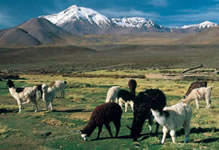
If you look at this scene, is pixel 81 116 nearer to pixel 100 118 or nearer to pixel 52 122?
pixel 52 122

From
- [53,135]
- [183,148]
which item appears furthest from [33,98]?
[183,148]

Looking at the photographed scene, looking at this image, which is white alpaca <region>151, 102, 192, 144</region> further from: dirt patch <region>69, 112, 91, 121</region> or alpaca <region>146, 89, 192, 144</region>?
dirt patch <region>69, 112, 91, 121</region>

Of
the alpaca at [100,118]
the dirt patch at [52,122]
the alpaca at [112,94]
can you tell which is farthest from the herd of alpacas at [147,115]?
the alpaca at [112,94]

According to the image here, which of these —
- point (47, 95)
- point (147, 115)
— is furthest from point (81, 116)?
point (147, 115)

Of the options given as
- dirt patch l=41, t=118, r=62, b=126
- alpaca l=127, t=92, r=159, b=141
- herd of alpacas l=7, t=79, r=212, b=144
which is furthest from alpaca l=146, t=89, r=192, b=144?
dirt patch l=41, t=118, r=62, b=126

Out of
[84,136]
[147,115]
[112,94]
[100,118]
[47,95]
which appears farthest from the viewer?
[47,95]

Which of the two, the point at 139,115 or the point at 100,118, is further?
the point at 100,118

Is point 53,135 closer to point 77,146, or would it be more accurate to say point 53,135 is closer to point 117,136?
point 77,146


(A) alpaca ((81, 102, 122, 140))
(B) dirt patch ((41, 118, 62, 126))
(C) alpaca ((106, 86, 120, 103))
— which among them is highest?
(C) alpaca ((106, 86, 120, 103))

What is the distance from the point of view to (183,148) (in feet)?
27.9

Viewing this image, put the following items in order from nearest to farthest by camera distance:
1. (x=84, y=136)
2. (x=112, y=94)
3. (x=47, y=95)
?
(x=84, y=136) → (x=112, y=94) → (x=47, y=95)

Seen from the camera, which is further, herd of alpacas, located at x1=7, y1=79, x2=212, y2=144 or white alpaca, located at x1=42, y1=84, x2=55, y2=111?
white alpaca, located at x1=42, y1=84, x2=55, y2=111

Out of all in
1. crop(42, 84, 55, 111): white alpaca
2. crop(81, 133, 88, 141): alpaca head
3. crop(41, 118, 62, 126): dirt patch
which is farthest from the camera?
crop(42, 84, 55, 111): white alpaca

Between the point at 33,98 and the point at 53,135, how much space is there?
5.66 metres
